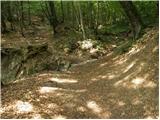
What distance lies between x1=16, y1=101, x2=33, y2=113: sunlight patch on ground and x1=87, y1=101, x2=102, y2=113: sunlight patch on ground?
1.79 meters

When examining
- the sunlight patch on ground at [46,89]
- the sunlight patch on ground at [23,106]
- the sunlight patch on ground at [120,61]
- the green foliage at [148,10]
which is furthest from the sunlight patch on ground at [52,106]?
the green foliage at [148,10]

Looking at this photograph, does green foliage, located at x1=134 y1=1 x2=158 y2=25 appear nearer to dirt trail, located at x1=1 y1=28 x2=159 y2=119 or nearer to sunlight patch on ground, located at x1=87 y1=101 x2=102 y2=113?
dirt trail, located at x1=1 y1=28 x2=159 y2=119

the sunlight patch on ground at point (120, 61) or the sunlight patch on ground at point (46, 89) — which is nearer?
the sunlight patch on ground at point (46, 89)

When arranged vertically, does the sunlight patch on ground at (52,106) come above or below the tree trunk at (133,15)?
below

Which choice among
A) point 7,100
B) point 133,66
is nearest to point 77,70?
point 133,66

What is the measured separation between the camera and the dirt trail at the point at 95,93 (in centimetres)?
967

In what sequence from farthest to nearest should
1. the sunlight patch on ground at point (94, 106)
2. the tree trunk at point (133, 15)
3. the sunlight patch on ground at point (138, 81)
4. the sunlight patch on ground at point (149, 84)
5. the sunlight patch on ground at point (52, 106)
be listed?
1. the tree trunk at point (133, 15)
2. the sunlight patch on ground at point (138, 81)
3. the sunlight patch on ground at point (149, 84)
4. the sunlight patch on ground at point (94, 106)
5. the sunlight patch on ground at point (52, 106)

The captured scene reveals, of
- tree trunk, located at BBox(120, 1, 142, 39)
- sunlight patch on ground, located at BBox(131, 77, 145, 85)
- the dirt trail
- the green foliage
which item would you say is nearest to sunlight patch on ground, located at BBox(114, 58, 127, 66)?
the dirt trail

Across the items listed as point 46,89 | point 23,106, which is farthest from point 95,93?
point 23,106

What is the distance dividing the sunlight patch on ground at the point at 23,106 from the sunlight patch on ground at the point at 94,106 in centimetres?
179

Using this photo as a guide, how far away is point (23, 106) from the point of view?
9781mm

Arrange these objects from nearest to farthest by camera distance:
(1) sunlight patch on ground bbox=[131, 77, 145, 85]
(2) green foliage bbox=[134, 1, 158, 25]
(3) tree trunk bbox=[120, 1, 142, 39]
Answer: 1. (1) sunlight patch on ground bbox=[131, 77, 145, 85]
2. (3) tree trunk bbox=[120, 1, 142, 39]
3. (2) green foliage bbox=[134, 1, 158, 25]

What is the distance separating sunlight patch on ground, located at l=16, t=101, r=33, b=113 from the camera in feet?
31.2

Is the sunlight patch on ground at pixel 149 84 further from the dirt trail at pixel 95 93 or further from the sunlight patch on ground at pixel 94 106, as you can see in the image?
the sunlight patch on ground at pixel 94 106
